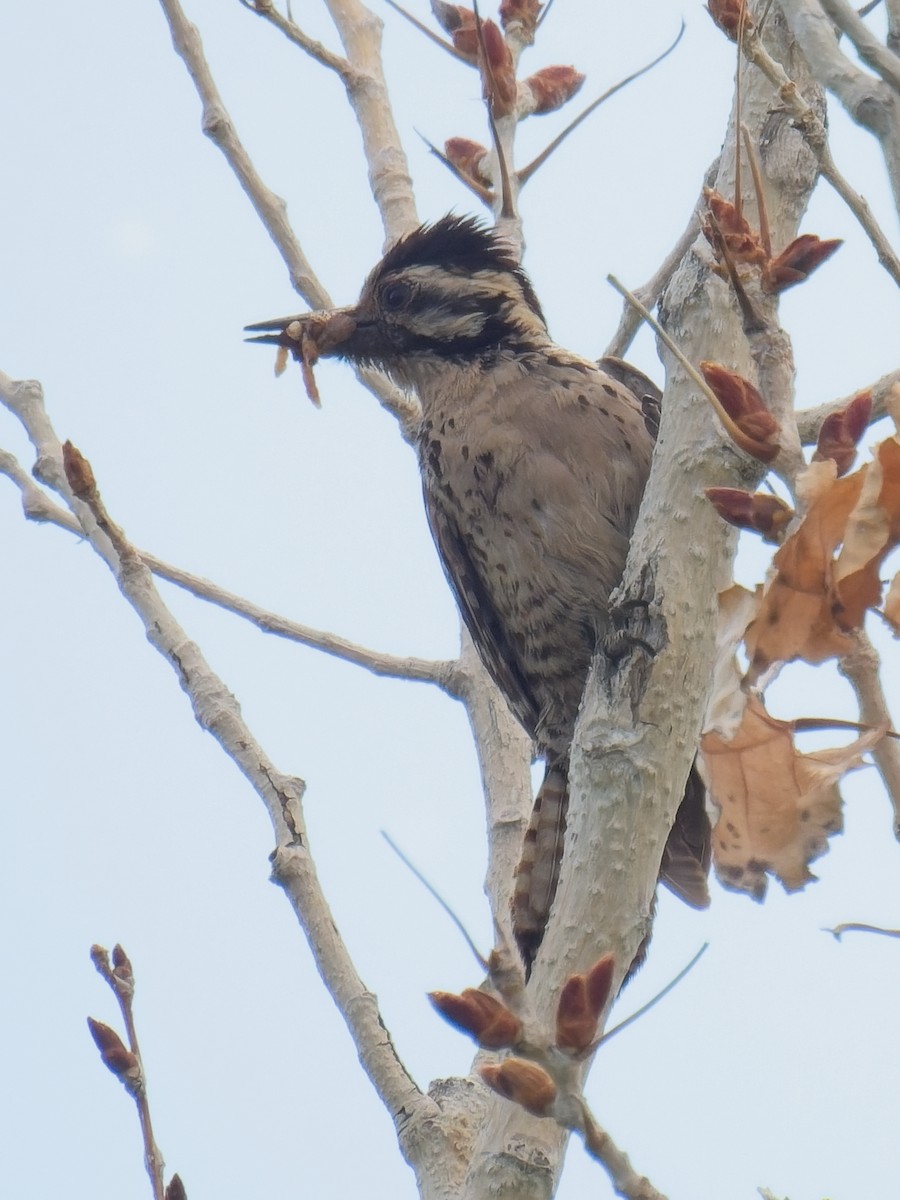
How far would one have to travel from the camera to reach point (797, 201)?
9.96ft

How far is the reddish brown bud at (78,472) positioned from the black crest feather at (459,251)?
1.99 m

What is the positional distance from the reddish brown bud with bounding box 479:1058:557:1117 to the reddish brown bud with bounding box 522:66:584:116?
14.5ft

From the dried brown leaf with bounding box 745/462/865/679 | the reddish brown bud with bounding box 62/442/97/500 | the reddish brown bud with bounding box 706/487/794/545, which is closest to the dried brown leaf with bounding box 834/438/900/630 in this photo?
the dried brown leaf with bounding box 745/462/865/679

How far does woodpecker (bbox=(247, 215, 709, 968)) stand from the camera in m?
4.47

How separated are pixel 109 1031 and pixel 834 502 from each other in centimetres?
176

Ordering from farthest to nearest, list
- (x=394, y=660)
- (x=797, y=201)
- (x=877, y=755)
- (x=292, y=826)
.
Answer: (x=394, y=660)
(x=292, y=826)
(x=797, y=201)
(x=877, y=755)

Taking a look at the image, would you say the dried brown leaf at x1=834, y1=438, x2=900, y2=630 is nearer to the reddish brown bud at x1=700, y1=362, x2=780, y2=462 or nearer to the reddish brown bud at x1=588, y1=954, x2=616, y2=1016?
the reddish brown bud at x1=700, y1=362, x2=780, y2=462

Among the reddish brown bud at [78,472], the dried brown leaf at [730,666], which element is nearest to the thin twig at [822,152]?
the dried brown leaf at [730,666]

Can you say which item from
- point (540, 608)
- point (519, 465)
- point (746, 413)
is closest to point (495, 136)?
point (519, 465)

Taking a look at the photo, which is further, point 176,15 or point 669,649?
point 176,15

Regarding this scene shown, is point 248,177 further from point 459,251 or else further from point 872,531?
point 872,531

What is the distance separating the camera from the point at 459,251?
17.2ft

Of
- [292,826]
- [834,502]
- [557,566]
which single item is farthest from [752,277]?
[557,566]

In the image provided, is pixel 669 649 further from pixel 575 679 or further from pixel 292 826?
pixel 575 679
